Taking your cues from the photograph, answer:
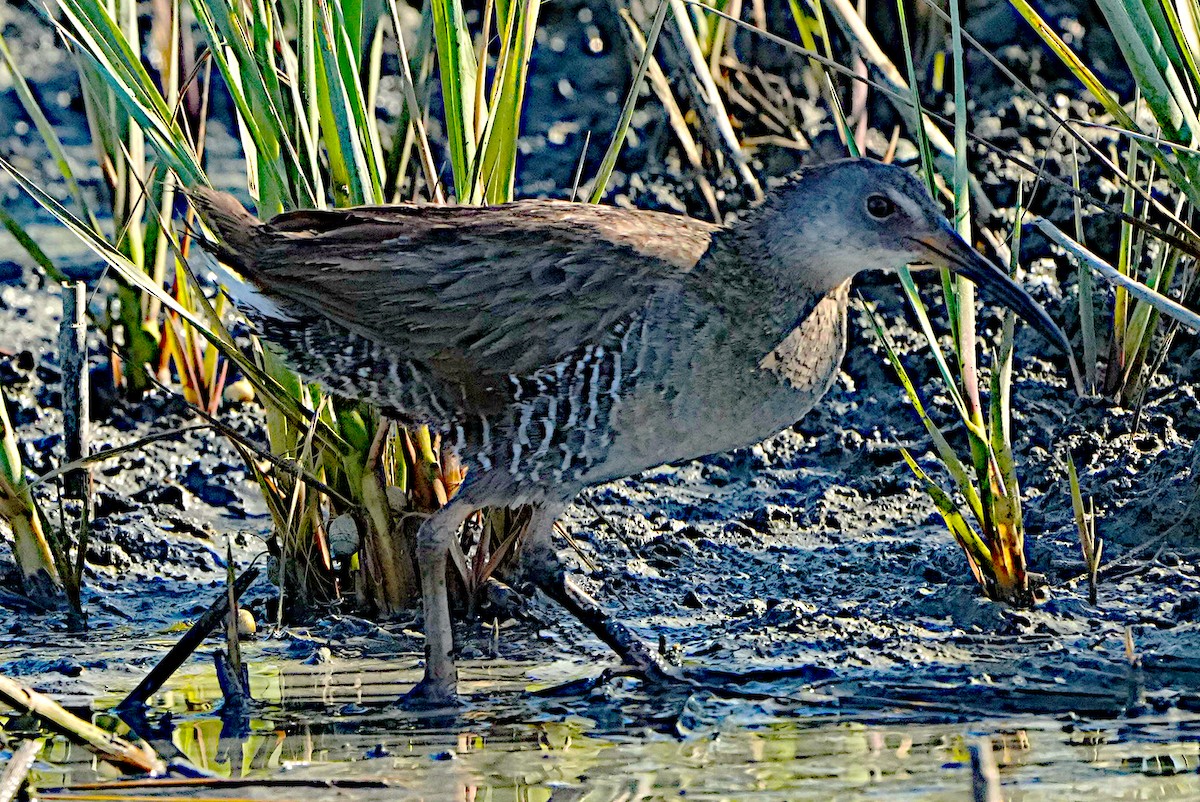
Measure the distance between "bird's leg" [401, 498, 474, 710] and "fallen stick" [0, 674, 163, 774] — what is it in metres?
0.81

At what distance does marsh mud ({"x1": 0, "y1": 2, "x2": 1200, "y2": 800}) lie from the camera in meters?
3.48

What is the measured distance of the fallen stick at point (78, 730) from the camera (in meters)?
3.11

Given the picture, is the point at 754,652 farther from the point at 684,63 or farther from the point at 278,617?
the point at 684,63

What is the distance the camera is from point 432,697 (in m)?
3.96

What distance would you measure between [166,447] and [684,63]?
2.27m

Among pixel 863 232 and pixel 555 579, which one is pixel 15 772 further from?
pixel 863 232

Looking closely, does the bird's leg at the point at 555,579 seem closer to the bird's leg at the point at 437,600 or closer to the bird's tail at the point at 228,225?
the bird's leg at the point at 437,600

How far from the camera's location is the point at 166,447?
5.66 metres

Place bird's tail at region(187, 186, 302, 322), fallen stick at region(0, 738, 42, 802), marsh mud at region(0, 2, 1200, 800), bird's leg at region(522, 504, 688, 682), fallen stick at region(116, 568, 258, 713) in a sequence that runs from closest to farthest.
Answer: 1. fallen stick at region(0, 738, 42, 802)
2. marsh mud at region(0, 2, 1200, 800)
3. fallen stick at region(116, 568, 258, 713)
4. bird's tail at region(187, 186, 302, 322)
5. bird's leg at region(522, 504, 688, 682)

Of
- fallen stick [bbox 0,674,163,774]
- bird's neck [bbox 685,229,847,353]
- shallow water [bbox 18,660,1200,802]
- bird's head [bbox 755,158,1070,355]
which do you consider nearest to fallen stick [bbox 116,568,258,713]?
shallow water [bbox 18,660,1200,802]

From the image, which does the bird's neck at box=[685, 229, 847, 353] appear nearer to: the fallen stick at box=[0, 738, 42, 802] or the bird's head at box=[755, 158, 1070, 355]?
the bird's head at box=[755, 158, 1070, 355]

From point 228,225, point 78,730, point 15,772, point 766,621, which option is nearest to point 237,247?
point 228,225

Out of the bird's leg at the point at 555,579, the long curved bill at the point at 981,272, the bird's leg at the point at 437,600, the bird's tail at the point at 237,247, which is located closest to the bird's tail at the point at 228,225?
the bird's tail at the point at 237,247

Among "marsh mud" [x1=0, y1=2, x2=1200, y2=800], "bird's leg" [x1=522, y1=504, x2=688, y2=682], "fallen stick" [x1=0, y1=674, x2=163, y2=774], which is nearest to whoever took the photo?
"fallen stick" [x1=0, y1=674, x2=163, y2=774]
